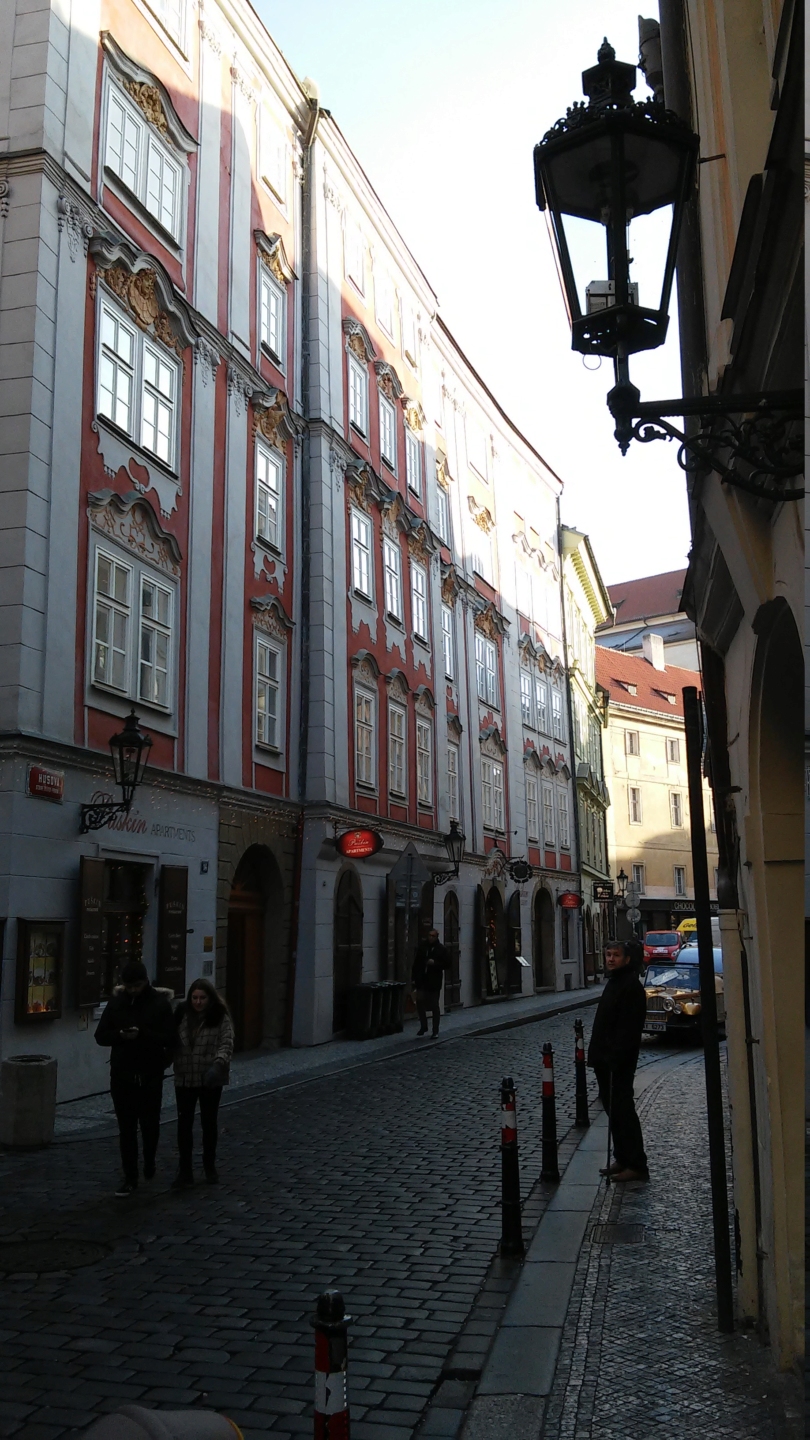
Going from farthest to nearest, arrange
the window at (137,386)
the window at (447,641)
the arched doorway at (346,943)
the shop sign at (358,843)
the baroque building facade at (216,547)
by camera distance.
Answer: the window at (447,641), the arched doorway at (346,943), the shop sign at (358,843), the window at (137,386), the baroque building facade at (216,547)

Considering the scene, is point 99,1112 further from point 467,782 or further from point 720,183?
point 467,782

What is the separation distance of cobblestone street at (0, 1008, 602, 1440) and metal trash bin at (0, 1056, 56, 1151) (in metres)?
0.28

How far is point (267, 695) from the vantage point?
2120 cm

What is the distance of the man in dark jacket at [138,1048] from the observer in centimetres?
940

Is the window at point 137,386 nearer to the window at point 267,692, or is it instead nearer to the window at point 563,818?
the window at point 267,692

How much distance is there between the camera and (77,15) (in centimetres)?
1625

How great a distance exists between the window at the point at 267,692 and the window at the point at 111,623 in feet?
15.0

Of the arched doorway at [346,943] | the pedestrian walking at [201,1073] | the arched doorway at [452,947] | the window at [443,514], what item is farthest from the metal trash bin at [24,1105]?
the window at [443,514]

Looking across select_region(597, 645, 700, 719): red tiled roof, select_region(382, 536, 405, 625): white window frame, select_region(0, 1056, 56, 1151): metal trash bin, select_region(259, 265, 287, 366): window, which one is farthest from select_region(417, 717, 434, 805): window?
select_region(597, 645, 700, 719): red tiled roof

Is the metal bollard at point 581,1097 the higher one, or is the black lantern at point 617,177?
the black lantern at point 617,177

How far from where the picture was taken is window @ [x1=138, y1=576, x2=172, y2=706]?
16.9 m

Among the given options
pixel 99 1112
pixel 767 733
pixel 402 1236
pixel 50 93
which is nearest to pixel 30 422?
pixel 50 93

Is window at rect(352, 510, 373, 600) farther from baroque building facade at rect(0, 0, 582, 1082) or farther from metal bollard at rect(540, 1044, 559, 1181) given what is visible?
metal bollard at rect(540, 1044, 559, 1181)

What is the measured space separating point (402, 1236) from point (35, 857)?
749 cm
